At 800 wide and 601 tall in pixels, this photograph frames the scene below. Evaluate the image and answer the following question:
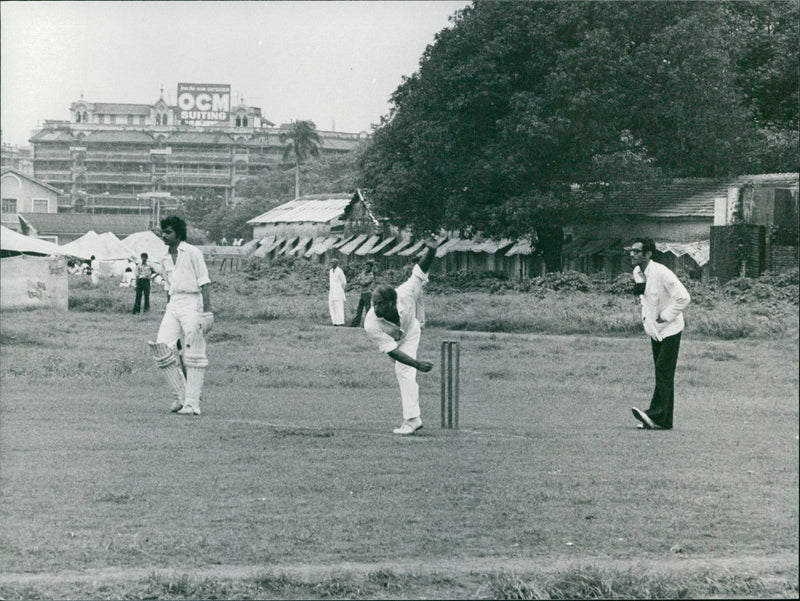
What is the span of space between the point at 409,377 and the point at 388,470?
6.18 ft

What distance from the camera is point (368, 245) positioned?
26.4m

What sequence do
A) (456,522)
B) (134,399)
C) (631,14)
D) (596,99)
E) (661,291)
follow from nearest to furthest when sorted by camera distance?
(456,522), (661,291), (134,399), (596,99), (631,14)

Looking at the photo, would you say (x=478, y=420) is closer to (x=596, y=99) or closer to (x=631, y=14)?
(x=596, y=99)

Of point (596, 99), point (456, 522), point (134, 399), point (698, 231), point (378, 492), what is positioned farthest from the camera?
point (596, 99)

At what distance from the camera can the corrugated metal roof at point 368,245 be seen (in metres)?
26.0

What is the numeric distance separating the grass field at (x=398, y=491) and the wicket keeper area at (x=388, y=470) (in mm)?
27

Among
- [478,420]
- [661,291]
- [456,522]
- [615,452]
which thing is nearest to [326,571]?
[456,522]

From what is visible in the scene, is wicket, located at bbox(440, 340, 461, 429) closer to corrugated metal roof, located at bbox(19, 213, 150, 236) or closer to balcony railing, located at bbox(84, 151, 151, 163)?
balcony railing, located at bbox(84, 151, 151, 163)

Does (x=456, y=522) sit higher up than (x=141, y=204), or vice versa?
(x=141, y=204)

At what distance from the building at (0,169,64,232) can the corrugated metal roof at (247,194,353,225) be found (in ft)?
20.3

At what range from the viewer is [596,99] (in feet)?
58.6

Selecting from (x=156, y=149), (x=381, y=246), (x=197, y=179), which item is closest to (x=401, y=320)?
(x=381, y=246)

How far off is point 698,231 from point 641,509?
9.17 meters

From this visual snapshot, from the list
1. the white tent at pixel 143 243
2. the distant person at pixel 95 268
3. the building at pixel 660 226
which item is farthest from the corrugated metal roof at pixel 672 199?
the white tent at pixel 143 243
